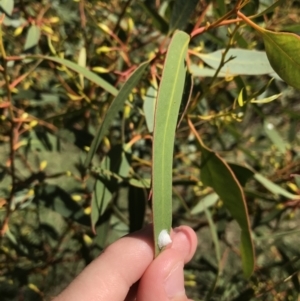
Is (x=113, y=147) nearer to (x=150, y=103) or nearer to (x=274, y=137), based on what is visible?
(x=150, y=103)

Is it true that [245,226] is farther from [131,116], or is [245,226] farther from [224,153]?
[224,153]

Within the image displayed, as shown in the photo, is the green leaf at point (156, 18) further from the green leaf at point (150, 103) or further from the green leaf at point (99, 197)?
the green leaf at point (99, 197)

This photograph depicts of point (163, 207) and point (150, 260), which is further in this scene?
point (150, 260)

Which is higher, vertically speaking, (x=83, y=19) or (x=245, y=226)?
(x=83, y=19)

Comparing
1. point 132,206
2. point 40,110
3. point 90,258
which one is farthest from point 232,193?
point 40,110

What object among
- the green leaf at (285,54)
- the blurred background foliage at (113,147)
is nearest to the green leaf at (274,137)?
the blurred background foliage at (113,147)

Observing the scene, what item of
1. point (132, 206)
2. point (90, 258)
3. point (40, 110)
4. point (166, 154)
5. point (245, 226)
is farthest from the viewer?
point (40, 110)

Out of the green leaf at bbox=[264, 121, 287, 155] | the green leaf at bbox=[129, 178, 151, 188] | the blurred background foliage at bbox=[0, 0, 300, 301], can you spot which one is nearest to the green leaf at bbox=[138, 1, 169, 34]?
the blurred background foliage at bbox=[0, 0, 300, 301]
